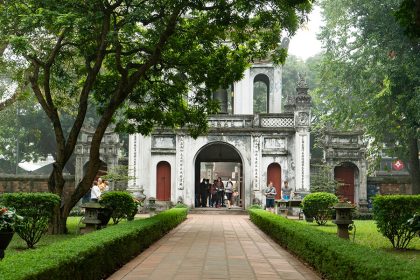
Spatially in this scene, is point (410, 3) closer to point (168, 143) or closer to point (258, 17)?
point (258, 17)

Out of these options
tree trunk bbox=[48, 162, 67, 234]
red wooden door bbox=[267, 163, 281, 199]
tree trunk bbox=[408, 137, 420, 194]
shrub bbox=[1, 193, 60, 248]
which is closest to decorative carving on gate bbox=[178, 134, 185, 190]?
red wooden door bbox=[267, 163, 281, 199]

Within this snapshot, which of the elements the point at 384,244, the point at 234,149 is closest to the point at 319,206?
the point at 384,244

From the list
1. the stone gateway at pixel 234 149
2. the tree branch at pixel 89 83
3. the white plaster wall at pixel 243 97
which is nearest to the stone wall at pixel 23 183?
the stone gateway at pixel 234 149

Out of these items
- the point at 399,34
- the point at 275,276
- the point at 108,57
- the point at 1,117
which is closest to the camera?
the point at 275,276

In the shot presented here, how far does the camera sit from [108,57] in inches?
650

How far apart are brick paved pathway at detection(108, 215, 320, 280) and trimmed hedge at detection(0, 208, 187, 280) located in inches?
8.5

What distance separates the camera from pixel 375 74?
2622 centimetres

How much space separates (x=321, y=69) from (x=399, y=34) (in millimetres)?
5530

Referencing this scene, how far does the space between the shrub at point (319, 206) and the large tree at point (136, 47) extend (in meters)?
4.92

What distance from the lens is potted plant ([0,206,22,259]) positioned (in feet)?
27.9

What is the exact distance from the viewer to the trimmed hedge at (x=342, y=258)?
546 cm

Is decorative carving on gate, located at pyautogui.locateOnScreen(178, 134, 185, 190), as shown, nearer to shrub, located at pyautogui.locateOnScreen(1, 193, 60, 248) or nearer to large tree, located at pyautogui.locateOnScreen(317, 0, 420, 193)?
large tree, located at pyautogui.locateOnScreen(317, 0, 420, 193)

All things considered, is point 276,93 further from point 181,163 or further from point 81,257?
point 81,257

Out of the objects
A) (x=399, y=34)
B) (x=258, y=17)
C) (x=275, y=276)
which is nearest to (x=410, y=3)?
(x=275, y=276)
